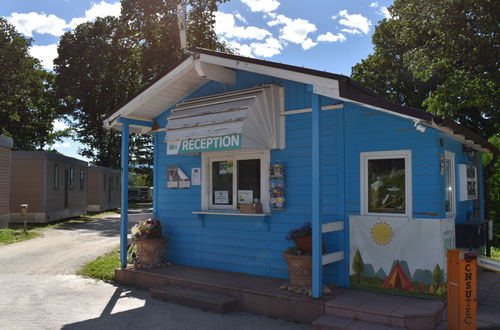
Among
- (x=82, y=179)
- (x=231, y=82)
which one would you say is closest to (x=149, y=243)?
(x=231, y=82)

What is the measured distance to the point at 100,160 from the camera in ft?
116

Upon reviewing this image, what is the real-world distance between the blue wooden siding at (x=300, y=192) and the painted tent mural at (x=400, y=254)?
0.17 metres

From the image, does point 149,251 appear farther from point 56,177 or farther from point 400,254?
point 56,177

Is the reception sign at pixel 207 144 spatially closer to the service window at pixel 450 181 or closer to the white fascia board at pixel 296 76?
the white fascia board at pixel 296 76

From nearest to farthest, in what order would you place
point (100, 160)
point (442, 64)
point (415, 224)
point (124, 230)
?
point (415, 224)
point (124, 230)
point (442, 64)
point (100, 160)

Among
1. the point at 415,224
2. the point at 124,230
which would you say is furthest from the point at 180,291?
the point at 415,224

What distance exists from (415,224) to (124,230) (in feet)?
16.9

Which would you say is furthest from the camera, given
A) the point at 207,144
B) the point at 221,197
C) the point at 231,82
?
the point at 221,197

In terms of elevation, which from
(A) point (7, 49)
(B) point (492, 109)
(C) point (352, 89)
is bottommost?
(C) point (352, 89)

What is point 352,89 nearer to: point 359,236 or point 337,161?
point 337,161

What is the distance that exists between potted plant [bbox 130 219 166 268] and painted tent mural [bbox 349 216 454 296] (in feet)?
11.6

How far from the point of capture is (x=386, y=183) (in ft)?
18.7

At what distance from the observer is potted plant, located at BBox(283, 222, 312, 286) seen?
564cm

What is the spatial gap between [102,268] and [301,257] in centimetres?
480
